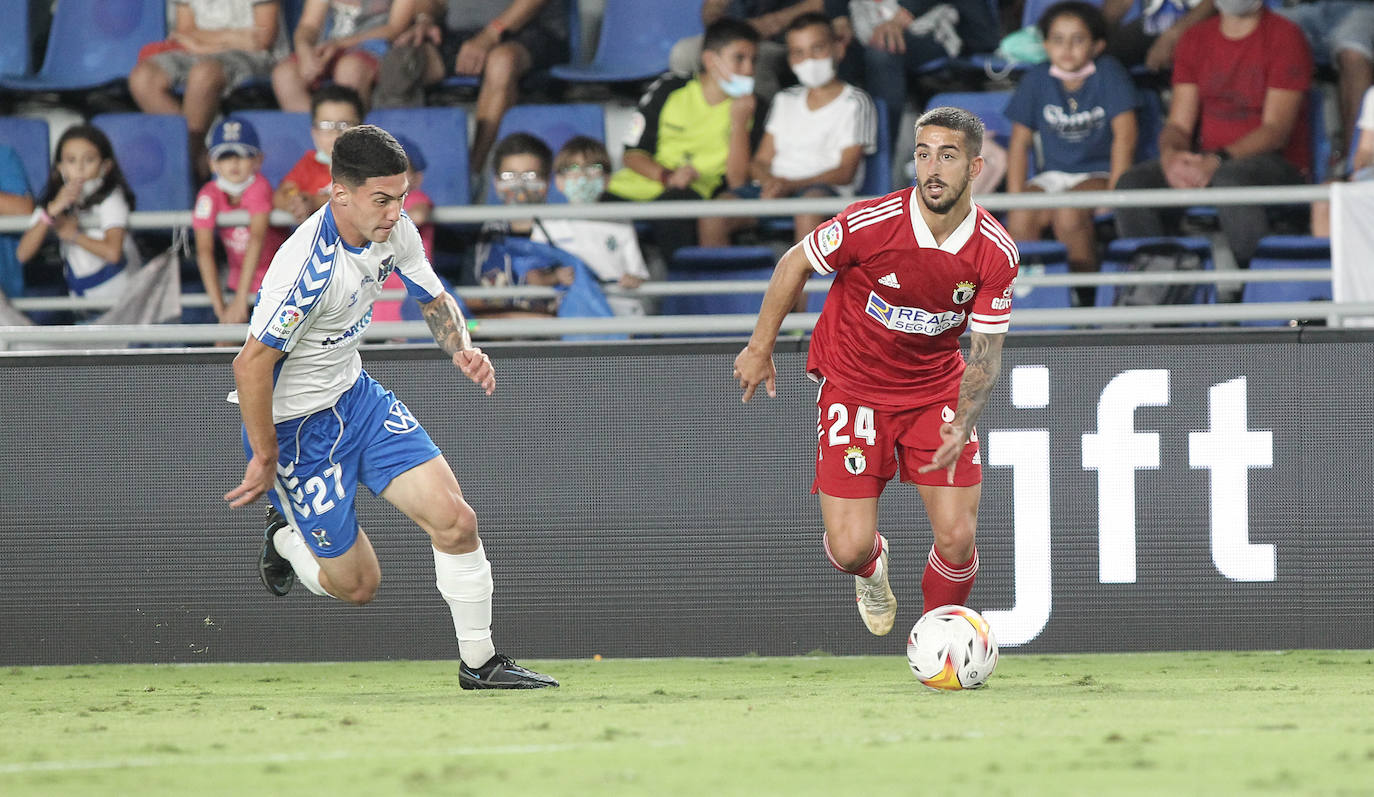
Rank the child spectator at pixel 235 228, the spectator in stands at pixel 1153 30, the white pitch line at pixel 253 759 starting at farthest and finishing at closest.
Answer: the spectator in stands at pixel 1153 30 → the child spectator at pixel 235 228 → the white pitch line at pixel 253 759

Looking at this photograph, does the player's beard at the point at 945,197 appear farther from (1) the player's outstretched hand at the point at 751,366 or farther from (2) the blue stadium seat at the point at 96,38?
(2) the blue stadium seat at the point at 96,38

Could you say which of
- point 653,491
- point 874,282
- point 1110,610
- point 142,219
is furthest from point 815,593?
point 142,219

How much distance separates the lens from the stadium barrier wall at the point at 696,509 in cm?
750

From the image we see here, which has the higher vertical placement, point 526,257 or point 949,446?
point 526,257

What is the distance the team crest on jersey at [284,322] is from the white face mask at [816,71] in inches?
185

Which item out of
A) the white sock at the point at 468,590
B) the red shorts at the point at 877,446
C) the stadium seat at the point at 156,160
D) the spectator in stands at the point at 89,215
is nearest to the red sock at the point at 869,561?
the red shorts at the point at 877,446

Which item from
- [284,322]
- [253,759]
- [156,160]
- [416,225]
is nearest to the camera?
[253,759]

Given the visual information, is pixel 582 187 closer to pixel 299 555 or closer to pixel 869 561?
pixel 299 555

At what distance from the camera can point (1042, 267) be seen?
8781mm

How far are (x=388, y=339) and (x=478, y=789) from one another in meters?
5.23

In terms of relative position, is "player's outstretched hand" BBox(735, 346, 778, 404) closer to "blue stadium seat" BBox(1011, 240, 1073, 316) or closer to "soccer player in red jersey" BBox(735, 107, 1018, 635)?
"soccer player in red jersey" BBox(735, 107, 1018, 635)

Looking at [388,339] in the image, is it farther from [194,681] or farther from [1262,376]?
[1262,376]

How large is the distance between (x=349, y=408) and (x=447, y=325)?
1.59 ft

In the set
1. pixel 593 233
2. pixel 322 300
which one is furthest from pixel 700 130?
pixel 322 300
